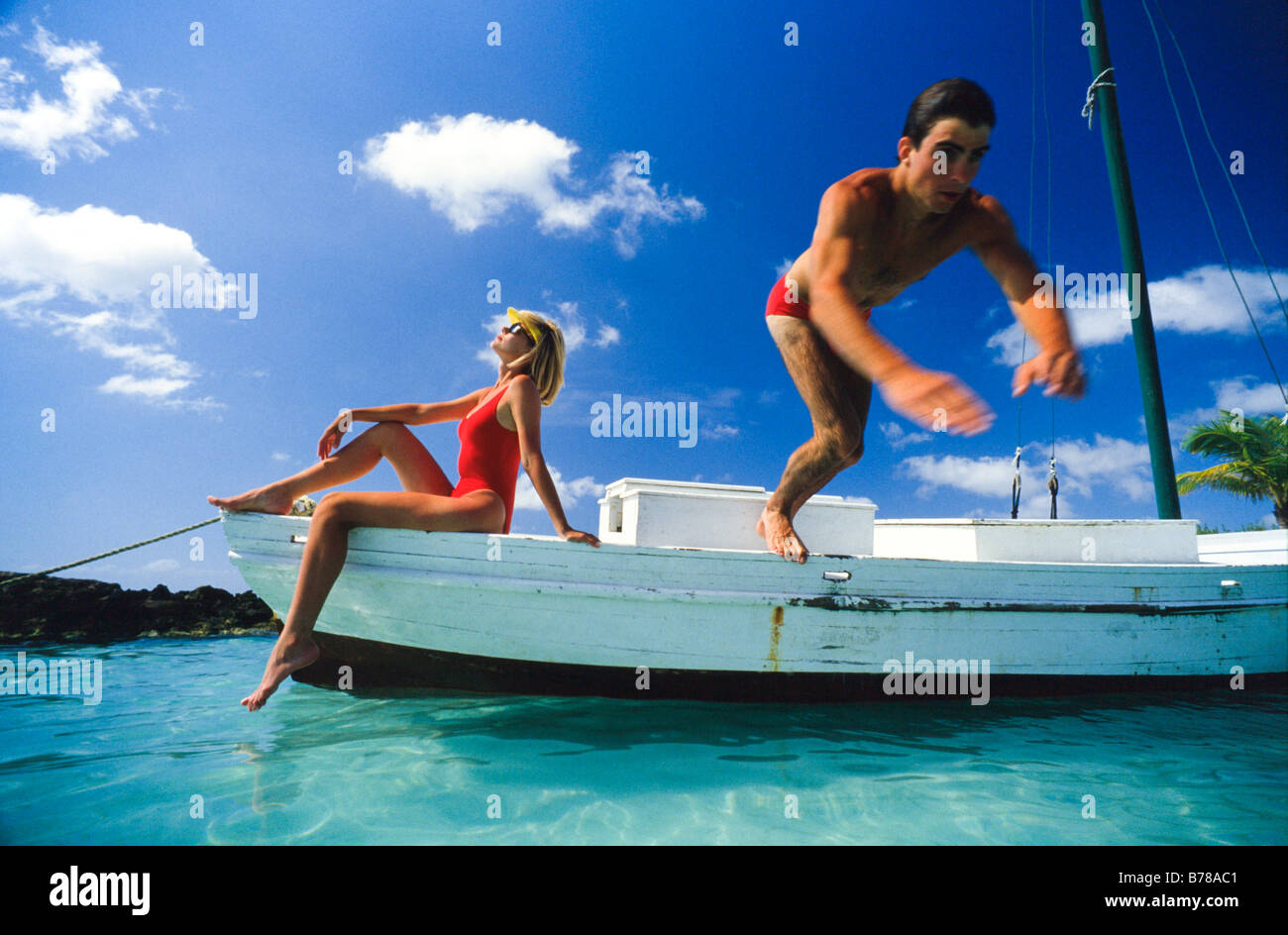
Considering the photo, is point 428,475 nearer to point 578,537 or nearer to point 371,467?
point 371,467

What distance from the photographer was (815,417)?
150 inches

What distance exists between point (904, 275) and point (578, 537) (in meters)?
2.31

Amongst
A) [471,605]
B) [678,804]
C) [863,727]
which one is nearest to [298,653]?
[471,605]

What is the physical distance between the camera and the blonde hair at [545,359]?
3660mm

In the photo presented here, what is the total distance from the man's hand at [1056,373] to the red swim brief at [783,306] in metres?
Result: 1.11

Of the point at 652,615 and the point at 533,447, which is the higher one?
the point at 533,447

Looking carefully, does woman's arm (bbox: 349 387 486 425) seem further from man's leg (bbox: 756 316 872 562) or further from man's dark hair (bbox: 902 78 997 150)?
man's dark hair (bbox: 902 78 997 150)

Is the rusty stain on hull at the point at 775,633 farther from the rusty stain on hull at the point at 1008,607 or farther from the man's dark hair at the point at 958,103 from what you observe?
the man's dark hair at the point at 958,103

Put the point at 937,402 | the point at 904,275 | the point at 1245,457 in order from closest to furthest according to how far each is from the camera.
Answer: the point at 937,402, the point at 904,275, the point at 1245,457

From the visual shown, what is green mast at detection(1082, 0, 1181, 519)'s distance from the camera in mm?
7273

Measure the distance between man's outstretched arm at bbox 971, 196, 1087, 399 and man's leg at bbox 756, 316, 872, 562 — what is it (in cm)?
96

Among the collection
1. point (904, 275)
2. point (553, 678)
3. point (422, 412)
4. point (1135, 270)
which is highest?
point (1135, 270)

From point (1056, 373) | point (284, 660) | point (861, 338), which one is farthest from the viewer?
point (284, 660)
